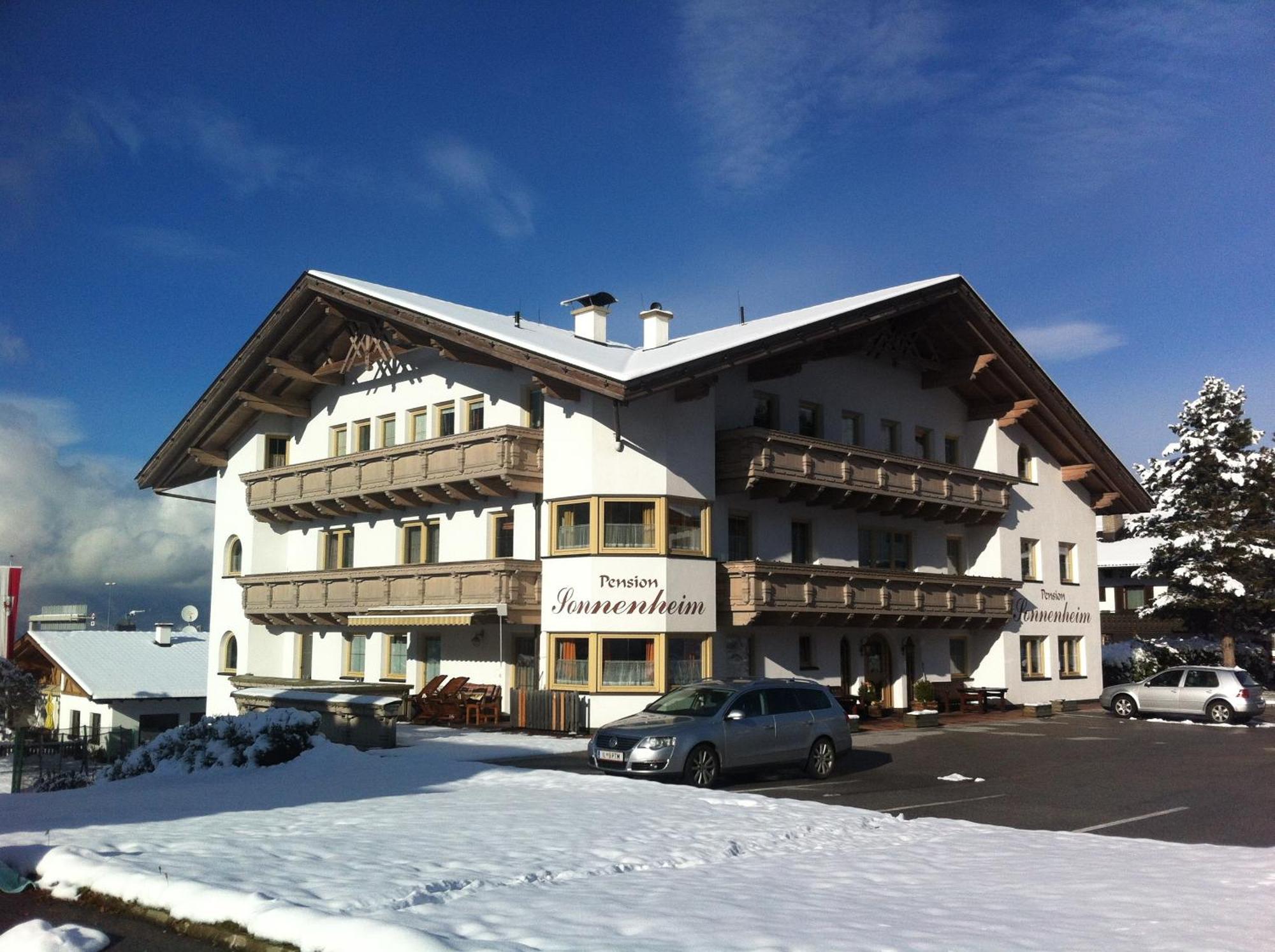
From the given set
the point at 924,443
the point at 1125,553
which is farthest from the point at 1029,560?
the point at 1125,553

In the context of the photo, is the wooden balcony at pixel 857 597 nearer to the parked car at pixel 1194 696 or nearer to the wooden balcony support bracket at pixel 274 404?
the parked car at pixel 1194 696

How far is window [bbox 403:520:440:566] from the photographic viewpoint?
3125 centimetres

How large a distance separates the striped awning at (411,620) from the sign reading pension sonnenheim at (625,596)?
283 cm

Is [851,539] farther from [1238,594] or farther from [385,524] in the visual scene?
[1238,594]

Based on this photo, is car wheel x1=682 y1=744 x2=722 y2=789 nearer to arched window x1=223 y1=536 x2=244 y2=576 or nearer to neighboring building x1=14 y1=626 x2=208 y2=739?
arched window x1=223 y1=536 x2=244 y2=576

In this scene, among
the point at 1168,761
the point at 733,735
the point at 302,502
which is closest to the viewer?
the point at 733,735

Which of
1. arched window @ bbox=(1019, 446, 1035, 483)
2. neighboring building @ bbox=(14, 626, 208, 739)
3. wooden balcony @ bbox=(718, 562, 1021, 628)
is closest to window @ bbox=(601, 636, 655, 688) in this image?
wooden balcony @ bbox=(718, 562, 1021, 628)

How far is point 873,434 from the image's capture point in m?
33.1

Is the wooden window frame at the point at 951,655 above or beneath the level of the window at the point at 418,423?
beneath

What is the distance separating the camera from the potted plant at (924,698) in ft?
99.9

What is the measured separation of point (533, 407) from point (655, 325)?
4.75m

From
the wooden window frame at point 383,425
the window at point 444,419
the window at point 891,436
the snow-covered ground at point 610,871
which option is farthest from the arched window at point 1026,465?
the snow-covered ground at point 610,871

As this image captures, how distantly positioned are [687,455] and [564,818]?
1459cm

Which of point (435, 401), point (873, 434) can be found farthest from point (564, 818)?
point (873, 434)
